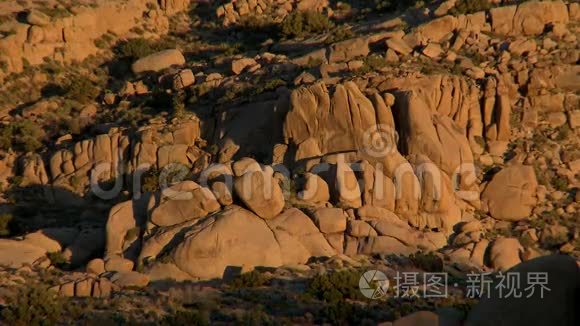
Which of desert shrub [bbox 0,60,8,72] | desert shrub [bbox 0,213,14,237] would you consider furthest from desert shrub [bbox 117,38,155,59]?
desert shrub [bbox 0,213,14,237]

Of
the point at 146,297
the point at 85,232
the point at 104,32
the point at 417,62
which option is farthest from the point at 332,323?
the point at 104,32

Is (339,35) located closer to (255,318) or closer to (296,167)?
(296,167)

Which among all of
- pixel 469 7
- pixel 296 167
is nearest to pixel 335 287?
pixel 296 167

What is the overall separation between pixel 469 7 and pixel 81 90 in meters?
26.7

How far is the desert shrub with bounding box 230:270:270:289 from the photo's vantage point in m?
25.0

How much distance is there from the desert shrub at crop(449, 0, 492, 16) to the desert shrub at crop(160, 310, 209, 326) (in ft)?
100

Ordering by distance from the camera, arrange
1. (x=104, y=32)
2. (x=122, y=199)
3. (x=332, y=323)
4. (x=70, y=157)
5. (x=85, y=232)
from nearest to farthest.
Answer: (x=332, y=323) < (x=85, y=232) < (x=122, y=199) < (x=70, y=157) < (x=104, y=32)

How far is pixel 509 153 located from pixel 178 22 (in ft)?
110

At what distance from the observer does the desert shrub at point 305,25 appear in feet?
166

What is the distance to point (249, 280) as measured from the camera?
82.5ft

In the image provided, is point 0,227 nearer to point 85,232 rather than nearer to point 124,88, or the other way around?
point 85,232

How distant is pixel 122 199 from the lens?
116 ft

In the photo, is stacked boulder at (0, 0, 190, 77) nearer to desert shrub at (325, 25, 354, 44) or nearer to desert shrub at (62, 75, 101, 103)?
desert shrub at (62, 75, 101, 103)

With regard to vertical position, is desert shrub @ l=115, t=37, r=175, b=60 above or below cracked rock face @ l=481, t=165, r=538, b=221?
above
